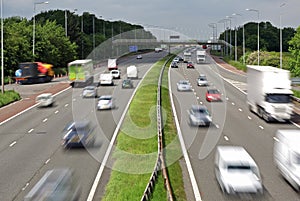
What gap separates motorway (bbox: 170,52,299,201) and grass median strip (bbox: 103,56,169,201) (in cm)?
280

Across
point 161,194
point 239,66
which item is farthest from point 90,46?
point 161,194

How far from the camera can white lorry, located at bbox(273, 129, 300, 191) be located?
24.6 m

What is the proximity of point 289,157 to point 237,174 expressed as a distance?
10.9ft

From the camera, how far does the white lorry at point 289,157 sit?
24.6 metres

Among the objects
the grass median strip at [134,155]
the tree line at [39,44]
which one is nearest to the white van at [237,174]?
the grass median strip at [134,155]

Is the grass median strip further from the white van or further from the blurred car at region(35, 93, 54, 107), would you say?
the blurred car at region(35, 93, 54, 107)

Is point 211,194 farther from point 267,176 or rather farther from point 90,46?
point 90,46

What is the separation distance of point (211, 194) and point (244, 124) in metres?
21.3

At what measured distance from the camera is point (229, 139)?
1489 inches

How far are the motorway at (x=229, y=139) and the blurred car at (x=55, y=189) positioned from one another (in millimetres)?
6539

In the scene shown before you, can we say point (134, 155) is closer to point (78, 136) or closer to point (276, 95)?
point (78, 136)

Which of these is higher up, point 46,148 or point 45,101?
point 45,101

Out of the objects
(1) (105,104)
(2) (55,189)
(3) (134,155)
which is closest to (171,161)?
(3) (134,155)

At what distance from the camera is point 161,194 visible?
2334cm
